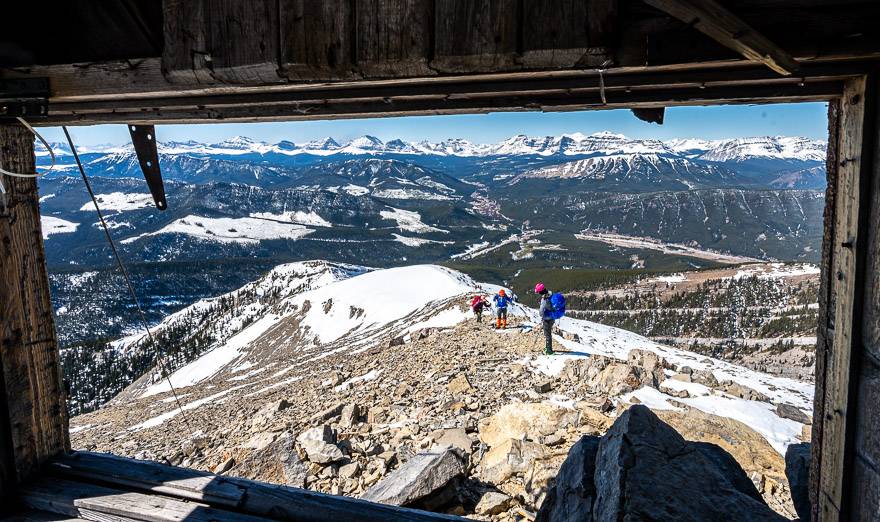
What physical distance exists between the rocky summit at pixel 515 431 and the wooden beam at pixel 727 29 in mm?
2052

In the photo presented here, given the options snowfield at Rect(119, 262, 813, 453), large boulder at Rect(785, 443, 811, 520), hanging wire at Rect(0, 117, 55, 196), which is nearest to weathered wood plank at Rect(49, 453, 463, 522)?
hanging wire at Rect(0, 117, 55, 196)

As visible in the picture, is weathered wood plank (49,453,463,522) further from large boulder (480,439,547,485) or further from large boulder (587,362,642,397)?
large boulder (587,362,642,397)

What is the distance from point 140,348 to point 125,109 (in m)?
115

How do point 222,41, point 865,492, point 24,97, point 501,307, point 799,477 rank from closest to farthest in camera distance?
point 865,492, point 222,41, point 24,97, point 799,477, point 501,307

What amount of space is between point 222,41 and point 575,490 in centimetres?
305

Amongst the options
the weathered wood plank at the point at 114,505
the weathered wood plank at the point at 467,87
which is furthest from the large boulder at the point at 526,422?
the weathered wood plank at the point at 467,87

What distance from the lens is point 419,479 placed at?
462 cm

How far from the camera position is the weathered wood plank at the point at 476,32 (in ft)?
5.63

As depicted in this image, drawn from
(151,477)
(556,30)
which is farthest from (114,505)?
(556,30)

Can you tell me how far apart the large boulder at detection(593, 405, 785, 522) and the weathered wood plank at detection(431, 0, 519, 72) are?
7.16 ft

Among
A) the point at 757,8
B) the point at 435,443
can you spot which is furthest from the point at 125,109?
the point at 435,443

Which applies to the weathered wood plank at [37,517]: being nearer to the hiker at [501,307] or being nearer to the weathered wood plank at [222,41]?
the weathered wood plank at [222,41]

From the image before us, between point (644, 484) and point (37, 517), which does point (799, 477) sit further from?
point (37, 517)

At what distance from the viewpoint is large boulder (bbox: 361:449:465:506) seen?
4.50m
